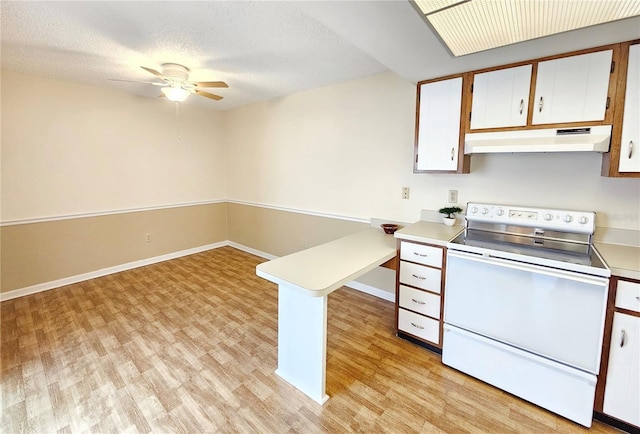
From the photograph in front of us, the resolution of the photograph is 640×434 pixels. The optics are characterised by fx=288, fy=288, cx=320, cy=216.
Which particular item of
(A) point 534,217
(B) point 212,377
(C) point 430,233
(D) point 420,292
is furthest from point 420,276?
(B) point 212,377

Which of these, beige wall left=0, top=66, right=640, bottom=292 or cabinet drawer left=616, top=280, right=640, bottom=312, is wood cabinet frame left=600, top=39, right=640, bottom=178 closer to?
beige wall left=0, top=66, right=640, bottom=292

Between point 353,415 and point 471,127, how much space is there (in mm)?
2133

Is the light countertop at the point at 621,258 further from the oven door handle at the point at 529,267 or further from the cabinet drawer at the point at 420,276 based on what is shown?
the cabinet drawer at the point at 420,276

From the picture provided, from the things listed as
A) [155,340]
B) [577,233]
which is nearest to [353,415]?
[155,340]

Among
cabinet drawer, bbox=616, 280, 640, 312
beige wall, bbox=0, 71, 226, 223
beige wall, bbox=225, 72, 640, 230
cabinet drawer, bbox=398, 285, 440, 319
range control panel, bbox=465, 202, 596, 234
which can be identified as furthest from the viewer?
beige wall, bbox=0, 71, 226, 223

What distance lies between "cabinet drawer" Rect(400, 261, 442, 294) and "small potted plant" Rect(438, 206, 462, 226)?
1.91 feet

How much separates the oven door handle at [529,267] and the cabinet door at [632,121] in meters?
0.72

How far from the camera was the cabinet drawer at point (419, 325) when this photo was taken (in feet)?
7.18

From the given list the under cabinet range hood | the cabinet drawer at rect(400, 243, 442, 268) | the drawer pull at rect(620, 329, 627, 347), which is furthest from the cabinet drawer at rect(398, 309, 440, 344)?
the under cabinet range hood

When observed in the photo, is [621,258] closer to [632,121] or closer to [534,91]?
[632,121]

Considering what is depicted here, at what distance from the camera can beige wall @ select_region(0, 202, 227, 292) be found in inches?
124

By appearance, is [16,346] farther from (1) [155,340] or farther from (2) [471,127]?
(2) [471,127]

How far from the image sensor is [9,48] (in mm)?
2408

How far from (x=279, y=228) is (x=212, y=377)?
2.44 meters
